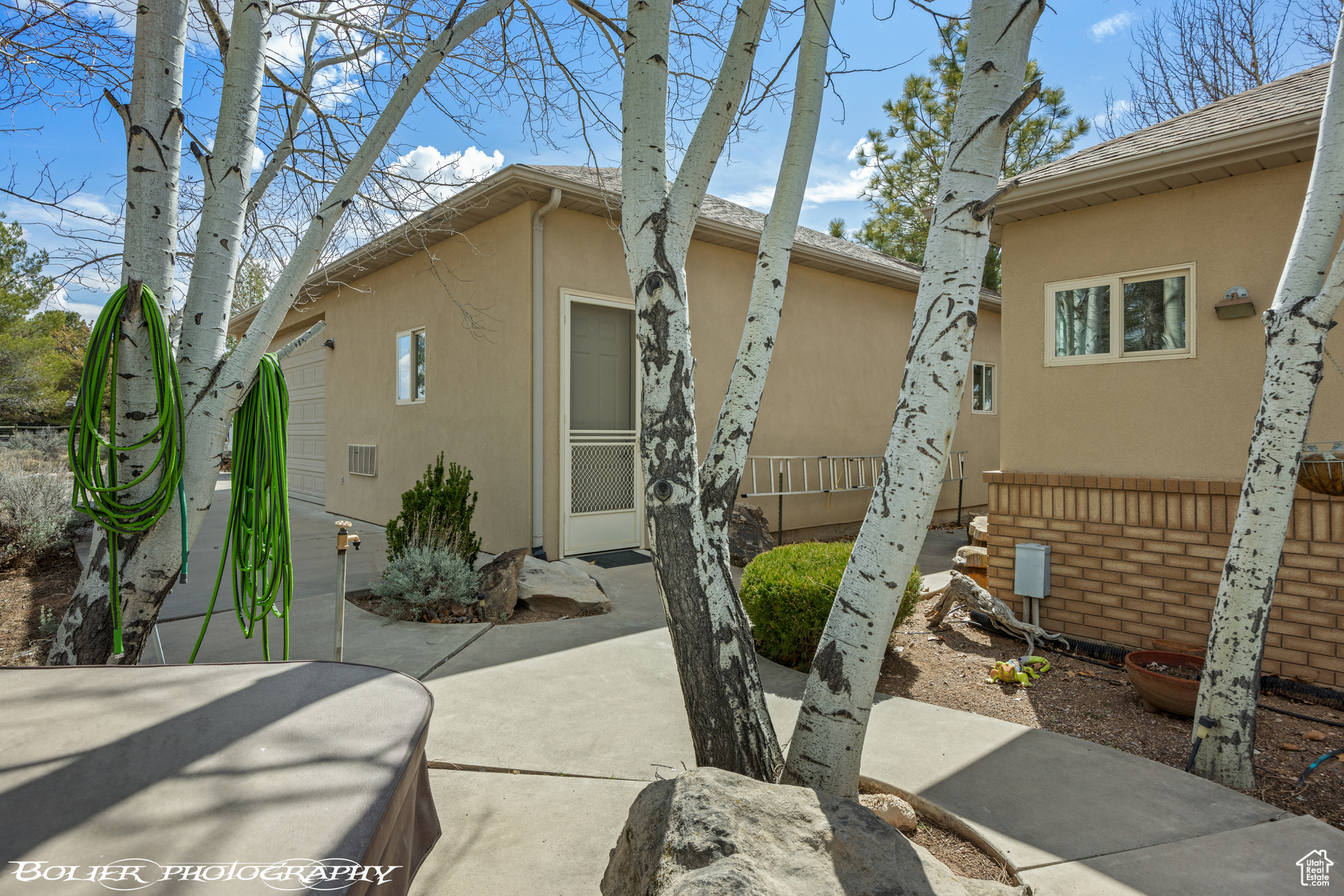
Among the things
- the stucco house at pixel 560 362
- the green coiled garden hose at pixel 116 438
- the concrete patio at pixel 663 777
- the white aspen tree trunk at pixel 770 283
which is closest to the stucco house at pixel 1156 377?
the concrete patio at pixel 663 777

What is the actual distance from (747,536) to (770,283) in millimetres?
5127

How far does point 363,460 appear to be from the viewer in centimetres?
921

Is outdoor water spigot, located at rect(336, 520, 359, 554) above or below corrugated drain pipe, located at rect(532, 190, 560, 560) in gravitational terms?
below

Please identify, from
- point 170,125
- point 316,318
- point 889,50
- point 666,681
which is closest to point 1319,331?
point 889,50

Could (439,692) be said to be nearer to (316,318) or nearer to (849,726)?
(849,726)

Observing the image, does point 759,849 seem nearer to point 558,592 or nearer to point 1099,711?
point 1099,711

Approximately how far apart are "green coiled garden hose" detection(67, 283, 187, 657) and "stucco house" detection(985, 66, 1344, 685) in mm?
5283

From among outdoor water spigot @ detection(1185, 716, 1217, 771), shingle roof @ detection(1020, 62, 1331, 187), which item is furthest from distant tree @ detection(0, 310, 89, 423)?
outdoor water spigot @ detection(1185, 716, 1217, 771)

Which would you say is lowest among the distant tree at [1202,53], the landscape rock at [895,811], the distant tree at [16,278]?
the landscape rock at [895,811]

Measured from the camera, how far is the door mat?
6.46 meters

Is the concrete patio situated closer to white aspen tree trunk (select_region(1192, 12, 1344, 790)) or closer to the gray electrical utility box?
white aspen tree trunk (select_region(1192, 12, 1344, 790))

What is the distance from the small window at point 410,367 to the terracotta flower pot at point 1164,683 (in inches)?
286

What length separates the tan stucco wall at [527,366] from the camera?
6484 mm

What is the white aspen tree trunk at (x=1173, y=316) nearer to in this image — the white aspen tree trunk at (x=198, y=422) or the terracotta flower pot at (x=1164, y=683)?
the terracotta flower pot at (x=1164, y=683)
